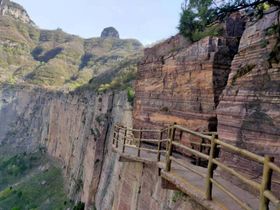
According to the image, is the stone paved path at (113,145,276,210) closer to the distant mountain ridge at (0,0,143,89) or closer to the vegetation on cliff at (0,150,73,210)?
the vegetation on cliff at (0,150,73,210)

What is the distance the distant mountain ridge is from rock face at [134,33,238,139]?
72636 mm

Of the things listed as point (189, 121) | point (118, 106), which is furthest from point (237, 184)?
point (118, 106)

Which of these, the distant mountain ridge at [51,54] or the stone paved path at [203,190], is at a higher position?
the distant mountain ridge at [51,54]

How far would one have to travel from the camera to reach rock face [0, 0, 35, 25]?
152250 mm

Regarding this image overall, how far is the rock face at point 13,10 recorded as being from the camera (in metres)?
152

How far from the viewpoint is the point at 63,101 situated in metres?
48.6

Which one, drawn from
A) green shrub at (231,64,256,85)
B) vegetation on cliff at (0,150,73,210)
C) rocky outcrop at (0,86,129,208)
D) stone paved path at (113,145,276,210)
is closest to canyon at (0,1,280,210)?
green shrub at (231,64,256,85)

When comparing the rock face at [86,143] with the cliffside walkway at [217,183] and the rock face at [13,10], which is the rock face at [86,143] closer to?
the cliffside walkway at [217,183]

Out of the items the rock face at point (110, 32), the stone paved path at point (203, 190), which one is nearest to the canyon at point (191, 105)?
the stone paved path at point (203, 190)

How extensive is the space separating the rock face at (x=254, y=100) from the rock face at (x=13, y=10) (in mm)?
155938

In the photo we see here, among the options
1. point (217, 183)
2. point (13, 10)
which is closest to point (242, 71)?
point (217, 183)

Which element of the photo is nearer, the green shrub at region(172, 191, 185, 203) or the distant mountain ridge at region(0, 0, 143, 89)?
the green shrub at region(172, 191, 185, 203)

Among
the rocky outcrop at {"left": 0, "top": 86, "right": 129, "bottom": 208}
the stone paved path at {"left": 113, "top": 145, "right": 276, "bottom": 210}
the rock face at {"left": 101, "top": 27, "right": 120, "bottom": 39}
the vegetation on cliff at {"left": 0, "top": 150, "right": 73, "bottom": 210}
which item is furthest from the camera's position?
the rock face at {"left": 101, "top": 27, "right": 120, "bottom": 39}

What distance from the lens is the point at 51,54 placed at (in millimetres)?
125250
